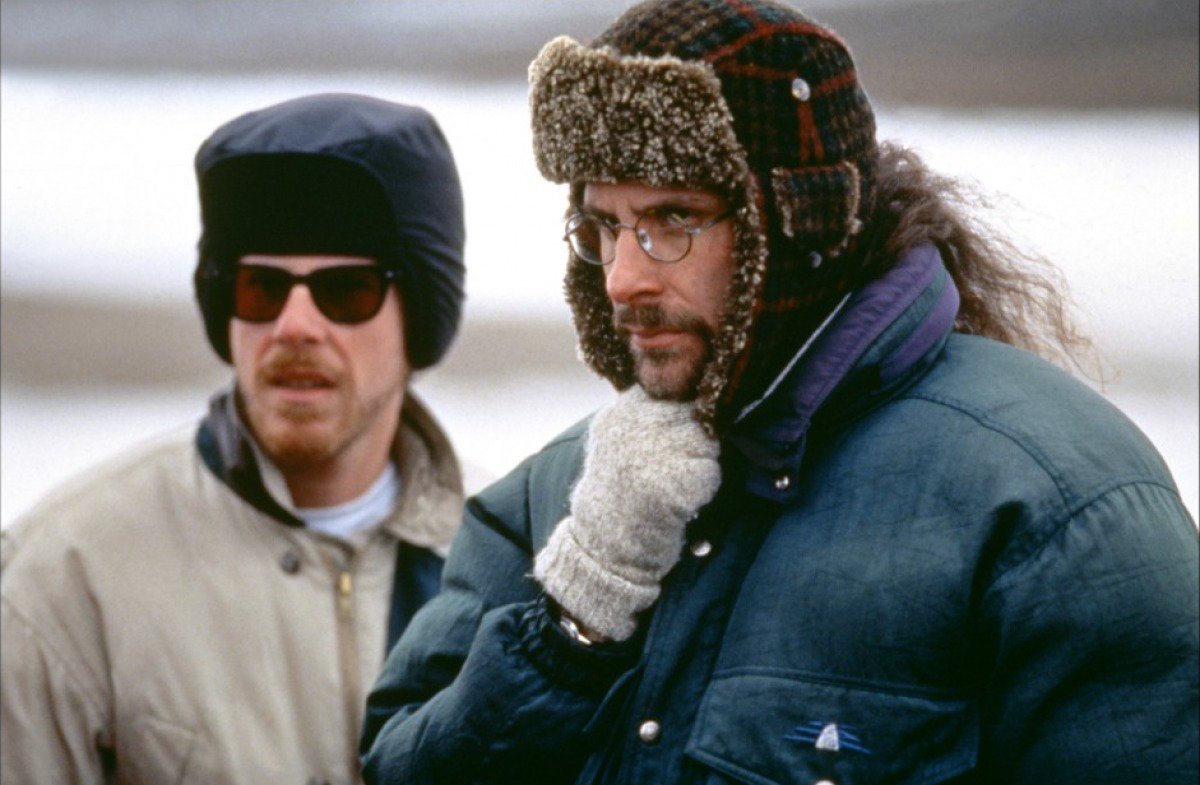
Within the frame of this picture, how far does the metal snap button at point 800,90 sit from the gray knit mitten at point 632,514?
1.34ft

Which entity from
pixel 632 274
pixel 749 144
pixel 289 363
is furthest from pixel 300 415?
pixel 749 144

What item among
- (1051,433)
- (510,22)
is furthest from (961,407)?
(510,22)

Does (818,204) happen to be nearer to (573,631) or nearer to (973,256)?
(973,256)

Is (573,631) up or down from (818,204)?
down

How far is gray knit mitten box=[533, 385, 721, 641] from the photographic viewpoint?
212cm

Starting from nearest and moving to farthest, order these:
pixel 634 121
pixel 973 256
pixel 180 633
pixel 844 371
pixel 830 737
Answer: pixel 830 737 < pixel 844 371 < pixel 634 121 < pixel 973 256 < pixel 180 633

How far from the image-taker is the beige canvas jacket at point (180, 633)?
3.06m

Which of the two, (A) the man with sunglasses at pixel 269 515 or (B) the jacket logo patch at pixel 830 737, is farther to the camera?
(A) the man with sunglasses at pixel 269 515

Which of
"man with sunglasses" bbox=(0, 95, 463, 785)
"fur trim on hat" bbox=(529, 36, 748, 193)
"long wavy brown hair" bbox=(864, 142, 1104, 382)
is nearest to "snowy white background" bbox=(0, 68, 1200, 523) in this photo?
"man with sunglasses" bbox=(0, 95, 463, 785)

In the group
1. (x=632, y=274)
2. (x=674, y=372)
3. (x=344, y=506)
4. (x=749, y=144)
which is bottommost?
(x=344, y=506)

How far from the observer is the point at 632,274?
2236 millimetres

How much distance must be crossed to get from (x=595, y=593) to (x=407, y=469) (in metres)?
1.42

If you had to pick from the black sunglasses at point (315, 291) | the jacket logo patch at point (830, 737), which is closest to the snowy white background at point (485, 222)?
the black sunglasses at point (315, 291)

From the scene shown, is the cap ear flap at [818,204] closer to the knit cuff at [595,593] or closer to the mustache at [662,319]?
the mustache at [662,319]
